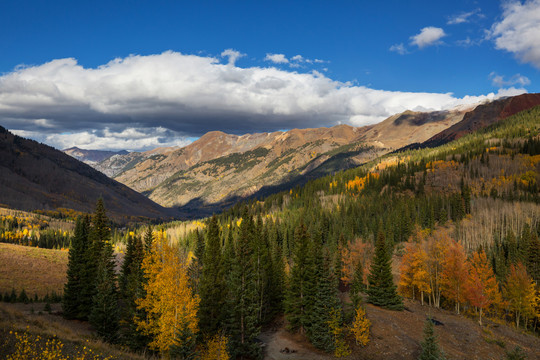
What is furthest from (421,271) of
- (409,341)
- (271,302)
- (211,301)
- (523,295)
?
(211,301)

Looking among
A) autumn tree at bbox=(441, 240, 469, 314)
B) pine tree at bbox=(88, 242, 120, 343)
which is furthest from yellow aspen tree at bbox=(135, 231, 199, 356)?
autumn tree at bbox=(441, 240, 469, 314)

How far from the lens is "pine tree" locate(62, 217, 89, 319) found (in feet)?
154

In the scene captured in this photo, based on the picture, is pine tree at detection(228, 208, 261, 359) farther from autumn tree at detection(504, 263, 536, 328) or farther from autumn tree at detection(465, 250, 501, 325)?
autumn tree at detection(504, 263, 536, 328)

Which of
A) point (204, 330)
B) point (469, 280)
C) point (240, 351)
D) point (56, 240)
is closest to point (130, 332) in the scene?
point (204, 330)

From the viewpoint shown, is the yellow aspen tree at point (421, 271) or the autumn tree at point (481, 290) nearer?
the autumn tree at point (481, 290)

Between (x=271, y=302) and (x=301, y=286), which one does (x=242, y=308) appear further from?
(x=271, y=302)

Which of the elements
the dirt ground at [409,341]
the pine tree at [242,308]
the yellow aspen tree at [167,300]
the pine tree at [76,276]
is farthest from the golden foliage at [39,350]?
the pine tree at [76,276]

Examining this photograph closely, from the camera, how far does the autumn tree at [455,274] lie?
63.3 meters

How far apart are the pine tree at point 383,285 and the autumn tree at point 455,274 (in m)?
17.5

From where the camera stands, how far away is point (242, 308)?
130 ft

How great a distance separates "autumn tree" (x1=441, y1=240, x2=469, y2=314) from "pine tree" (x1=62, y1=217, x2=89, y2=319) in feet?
223

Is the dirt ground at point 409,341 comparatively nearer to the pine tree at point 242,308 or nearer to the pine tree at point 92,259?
the pine tree at point 242,308

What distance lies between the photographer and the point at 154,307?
29.9 metres

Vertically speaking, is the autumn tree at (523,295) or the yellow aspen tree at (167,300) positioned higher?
the yellow aspen tree at (167,300)
